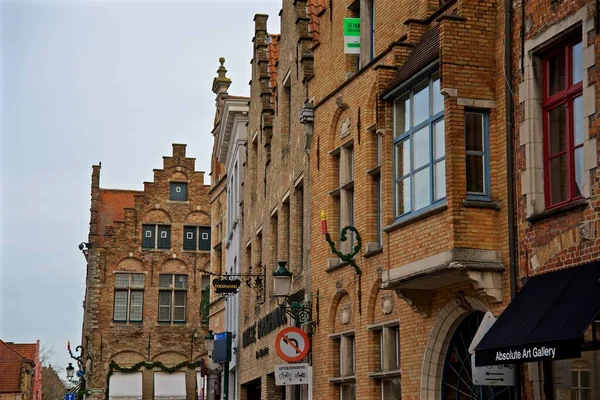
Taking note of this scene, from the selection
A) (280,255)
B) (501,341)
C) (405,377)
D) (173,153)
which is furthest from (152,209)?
(501,341)

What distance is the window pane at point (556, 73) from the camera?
12.4m

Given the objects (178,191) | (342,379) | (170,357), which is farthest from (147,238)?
(342,379)

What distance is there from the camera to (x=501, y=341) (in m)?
11.8

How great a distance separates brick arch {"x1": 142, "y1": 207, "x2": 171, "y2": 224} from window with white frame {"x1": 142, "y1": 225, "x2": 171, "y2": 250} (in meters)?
0.30

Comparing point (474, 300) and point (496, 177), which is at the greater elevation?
point (496, 177)

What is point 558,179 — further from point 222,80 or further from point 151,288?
point 151,288

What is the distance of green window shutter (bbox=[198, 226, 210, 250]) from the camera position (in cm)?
5325

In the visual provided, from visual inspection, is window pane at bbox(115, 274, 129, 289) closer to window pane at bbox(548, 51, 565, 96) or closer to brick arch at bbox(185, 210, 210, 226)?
brick arch at bbox(185, 210, 210, 226)

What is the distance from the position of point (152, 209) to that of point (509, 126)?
40.8 m

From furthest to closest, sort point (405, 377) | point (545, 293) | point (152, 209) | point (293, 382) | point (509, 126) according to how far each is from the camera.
A: point (152, 209) < point (293, 382) < point (405, 377) < point (509, 126) < point (545, 293)

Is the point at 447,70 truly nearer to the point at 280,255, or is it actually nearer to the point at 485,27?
the point at 485,27

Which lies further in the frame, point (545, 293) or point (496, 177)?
point (496, 177)

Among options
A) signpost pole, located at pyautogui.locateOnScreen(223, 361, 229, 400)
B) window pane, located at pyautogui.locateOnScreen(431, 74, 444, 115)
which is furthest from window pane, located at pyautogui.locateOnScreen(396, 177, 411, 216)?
signpost pole, located at pyautogui.locateOnScreen(223, 361, 229, 400)

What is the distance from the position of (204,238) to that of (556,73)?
4174cm
